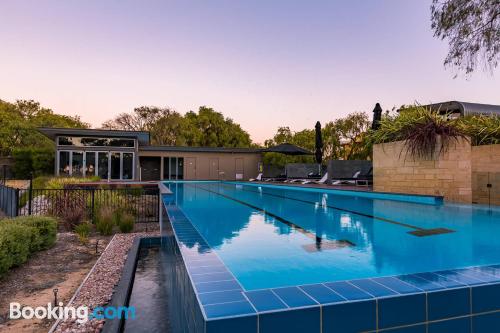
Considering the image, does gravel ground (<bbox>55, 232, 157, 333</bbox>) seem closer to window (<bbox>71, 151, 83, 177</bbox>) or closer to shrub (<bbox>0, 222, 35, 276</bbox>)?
shrub (<bbox>0, 222, 35, 276</bbox>)

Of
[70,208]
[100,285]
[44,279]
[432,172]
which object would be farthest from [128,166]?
[100,285]

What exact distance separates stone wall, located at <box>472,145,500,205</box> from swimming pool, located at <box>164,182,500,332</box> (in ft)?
4.19

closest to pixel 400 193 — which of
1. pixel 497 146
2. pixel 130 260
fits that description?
pixel 497 146

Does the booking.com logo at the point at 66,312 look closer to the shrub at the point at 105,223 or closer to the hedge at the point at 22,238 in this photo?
the hedge at the point at 22,238

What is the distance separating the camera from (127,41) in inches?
588

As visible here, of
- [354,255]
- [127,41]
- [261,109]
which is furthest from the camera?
[261,109]

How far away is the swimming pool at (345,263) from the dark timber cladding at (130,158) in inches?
615

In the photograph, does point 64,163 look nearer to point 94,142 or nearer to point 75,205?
point 94,142

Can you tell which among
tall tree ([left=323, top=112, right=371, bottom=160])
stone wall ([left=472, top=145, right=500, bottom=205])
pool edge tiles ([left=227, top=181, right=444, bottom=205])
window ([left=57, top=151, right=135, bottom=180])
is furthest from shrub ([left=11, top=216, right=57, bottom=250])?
tall tree ([left=323, top=112, right=371, bottom=160])

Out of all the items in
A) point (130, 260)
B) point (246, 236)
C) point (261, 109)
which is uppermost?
point (261, 109)

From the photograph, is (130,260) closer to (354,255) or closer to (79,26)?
(354,255)

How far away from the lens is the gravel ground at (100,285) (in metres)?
2.83

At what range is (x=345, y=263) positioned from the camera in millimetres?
3252

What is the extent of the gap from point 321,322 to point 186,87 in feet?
64.7
